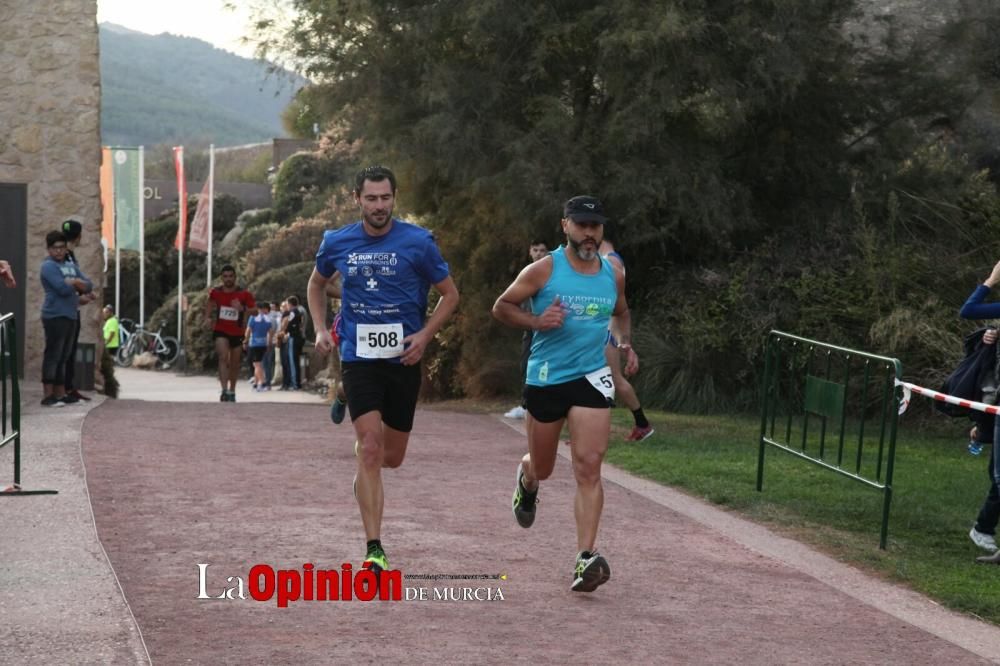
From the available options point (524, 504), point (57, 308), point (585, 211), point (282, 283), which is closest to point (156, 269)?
point (282, 283)

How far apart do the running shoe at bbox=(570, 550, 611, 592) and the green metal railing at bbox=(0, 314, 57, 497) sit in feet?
13.0

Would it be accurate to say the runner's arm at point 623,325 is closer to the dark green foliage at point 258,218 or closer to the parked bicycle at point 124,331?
the parked bicycle at point 124,331

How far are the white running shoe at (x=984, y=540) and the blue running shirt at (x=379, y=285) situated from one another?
12.5 ft

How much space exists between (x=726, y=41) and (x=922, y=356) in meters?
4.43


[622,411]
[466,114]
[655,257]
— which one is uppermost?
[466,114]

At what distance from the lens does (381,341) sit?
7688mm

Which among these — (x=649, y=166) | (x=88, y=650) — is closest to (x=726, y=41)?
(x=649, y=166)

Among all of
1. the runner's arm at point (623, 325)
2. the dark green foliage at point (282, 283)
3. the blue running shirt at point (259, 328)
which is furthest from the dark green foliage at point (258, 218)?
the runner's arm at point (623, 325)

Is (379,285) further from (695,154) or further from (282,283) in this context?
(282,283)

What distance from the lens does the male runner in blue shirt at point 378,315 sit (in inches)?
301

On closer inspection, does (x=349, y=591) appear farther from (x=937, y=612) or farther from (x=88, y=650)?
(x=937, y=612)

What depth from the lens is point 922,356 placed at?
1656cm

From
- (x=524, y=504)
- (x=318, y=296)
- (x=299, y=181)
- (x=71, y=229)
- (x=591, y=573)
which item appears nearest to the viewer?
(x=591, y=573)

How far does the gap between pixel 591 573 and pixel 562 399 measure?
95 cm
